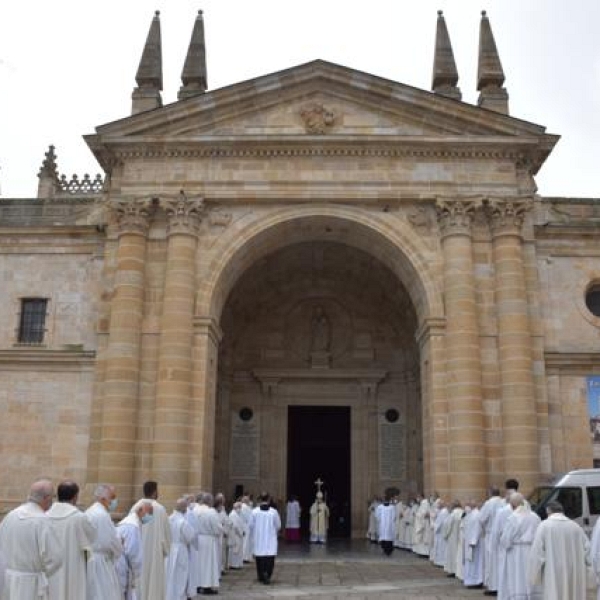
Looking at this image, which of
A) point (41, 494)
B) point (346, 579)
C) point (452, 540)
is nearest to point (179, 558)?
point (346, 579)

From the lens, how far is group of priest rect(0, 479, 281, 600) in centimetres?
686

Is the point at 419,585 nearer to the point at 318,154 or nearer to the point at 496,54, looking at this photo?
the point at 318,154

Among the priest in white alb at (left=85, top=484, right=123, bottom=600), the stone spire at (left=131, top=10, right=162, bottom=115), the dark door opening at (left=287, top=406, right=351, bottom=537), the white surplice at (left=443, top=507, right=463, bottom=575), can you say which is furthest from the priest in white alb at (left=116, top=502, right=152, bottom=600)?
the dark door opening at (left=287, top=406, right=351, bottom=537)

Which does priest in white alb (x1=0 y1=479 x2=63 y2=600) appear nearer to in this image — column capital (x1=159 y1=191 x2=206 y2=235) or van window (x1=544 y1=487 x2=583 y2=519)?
van window (x1=544 y1=487 x2=583 y2=519)

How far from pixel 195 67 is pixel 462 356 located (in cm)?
1195

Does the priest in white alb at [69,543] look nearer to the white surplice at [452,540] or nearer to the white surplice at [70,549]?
the white surplice at [70,549]

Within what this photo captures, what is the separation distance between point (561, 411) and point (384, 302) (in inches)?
331

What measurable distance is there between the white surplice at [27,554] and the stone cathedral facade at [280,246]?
11873mm

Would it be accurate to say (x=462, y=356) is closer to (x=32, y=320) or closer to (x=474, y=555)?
(x=474, y=555)

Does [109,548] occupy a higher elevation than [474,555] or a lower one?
higher

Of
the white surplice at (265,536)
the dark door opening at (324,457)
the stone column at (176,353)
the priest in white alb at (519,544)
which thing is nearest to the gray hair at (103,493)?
the priest in white alb at (519,544)

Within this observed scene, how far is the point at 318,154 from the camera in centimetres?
2114

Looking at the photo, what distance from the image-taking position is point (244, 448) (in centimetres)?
2553

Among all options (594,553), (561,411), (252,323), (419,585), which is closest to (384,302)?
(252,323)
